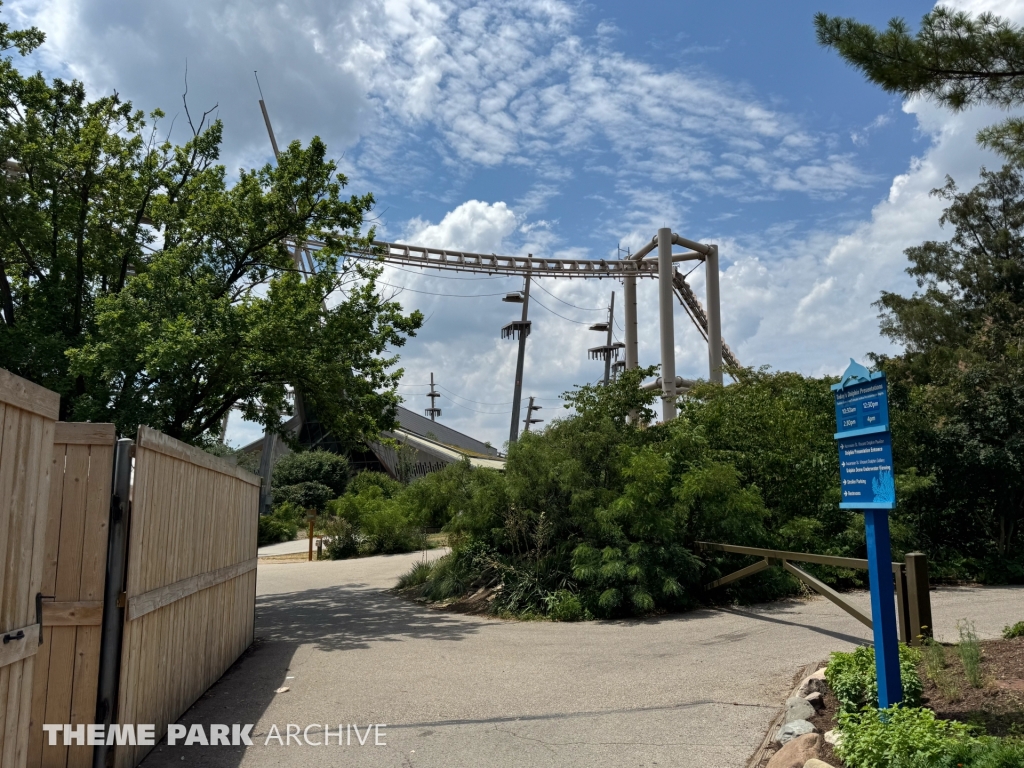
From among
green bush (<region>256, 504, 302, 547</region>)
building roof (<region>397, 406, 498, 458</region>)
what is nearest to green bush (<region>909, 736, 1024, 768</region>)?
green bush (<region>256, 504, 302, 547</region>)

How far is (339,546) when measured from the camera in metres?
26.7

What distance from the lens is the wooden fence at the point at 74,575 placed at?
486cm

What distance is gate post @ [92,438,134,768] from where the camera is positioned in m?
4.91

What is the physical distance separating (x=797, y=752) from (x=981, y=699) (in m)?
1.67

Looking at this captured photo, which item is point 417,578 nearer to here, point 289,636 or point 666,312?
point 289,636

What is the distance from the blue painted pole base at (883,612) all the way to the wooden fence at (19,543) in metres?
4.88

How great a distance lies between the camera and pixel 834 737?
506cm

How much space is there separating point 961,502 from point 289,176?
1514cm

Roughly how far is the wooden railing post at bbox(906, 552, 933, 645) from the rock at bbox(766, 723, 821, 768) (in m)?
2.35

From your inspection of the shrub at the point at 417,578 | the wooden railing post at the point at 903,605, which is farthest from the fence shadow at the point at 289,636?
the wooden railing post at the point at 903,605

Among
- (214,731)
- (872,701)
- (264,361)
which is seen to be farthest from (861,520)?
(214,731)

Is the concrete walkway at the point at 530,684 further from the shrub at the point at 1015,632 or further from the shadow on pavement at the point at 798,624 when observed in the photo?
the shrub at the point at 1015,632

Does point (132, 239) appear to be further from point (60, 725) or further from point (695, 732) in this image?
point (695, 732)

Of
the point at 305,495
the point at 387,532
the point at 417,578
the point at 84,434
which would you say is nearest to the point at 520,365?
the point at 305,495
